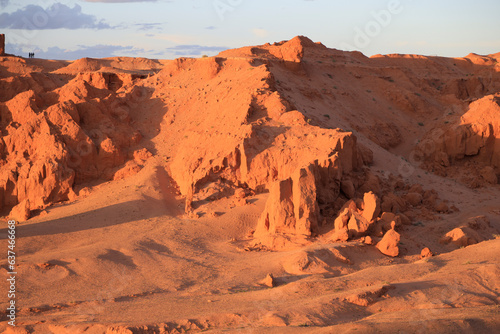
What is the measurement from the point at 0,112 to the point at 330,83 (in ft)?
49.9

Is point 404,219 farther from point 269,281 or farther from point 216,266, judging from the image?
point 216,266

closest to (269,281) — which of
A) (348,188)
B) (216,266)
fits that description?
(216,266)

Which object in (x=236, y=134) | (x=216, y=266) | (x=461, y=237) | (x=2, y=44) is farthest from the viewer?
(x=2, y=44)

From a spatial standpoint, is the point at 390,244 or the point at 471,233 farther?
the point at 471,233

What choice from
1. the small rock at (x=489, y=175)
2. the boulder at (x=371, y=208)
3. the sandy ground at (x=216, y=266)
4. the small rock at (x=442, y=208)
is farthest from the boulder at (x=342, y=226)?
the small rock at (x=489, y=175)

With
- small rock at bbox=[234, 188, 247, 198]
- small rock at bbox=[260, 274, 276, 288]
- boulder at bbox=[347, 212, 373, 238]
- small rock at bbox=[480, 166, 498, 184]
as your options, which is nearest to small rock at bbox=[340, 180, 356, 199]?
boulder at bbox=[347, 212, 373, 238]

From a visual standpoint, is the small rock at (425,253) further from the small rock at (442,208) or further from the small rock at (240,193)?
the small rock at (240,193)

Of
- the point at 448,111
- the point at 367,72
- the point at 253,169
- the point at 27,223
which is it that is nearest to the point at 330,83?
the point at 367,72

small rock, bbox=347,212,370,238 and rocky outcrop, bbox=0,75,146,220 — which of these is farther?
rocky outcrop, bbox=0,75,146,220

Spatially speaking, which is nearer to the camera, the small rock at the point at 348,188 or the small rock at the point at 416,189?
the small rock at the point at 348,188

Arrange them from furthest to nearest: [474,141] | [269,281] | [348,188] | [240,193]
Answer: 1. [474,141]
2. [240,193]
3. [348,188]
4. [269,281]

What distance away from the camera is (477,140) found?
22766mm

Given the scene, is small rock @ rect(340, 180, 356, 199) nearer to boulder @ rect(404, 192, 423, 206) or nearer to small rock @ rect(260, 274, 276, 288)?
boulder @ rect(404, 192, 423, 206)

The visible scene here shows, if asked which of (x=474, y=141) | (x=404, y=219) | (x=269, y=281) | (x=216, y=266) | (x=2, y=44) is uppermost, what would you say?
(x=2, y=44)
